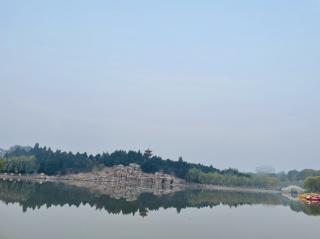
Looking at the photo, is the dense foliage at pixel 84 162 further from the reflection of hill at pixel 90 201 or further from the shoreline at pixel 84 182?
the reflection of hill at pixel 90 201

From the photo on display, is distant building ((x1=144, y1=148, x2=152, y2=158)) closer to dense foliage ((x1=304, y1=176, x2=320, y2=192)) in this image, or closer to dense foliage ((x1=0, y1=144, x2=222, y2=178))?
dense foliage ((x1=0, y1=144, x2=222, y2=178))

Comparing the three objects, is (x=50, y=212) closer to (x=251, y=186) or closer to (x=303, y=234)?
(x=303, y=234)

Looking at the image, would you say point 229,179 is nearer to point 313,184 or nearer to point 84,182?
point 313,184

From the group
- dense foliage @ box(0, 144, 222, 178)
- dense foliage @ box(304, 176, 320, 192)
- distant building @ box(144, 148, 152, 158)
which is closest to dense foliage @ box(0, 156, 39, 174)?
dense foliage @ box(0, 144, 222, 178)

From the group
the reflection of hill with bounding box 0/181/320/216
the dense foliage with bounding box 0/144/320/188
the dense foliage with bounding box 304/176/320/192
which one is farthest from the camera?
the dense foliage with bounding box 0/144/320/188

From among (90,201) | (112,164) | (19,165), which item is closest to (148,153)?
(112,164)

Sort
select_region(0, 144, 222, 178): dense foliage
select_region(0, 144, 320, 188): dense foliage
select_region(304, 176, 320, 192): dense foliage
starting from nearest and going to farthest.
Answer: select_region(304, 176, 320, 192): dense foliage
select_region(0, 144, 320, 188): dense foliage
select_region(0, 144, 222, 178): dense foliage

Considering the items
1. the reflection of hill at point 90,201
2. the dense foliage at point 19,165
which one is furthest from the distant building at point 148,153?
the reflection of hill at point 90,201

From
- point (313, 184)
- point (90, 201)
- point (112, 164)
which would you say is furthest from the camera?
point (112, 164)

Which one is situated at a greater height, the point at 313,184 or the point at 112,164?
the point at 112,164

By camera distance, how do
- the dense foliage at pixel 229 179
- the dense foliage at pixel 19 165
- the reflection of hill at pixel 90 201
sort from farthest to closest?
1. the dense foliage at pixel 229 179
2. the dense foliage at pixel 19 165
3. the reflection of hill at pixel 90 201

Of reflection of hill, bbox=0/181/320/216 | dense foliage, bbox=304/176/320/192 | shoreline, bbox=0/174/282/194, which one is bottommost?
reflection of hill, bbox=0/181/320/216

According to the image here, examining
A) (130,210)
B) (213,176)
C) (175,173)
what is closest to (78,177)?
(175,173)

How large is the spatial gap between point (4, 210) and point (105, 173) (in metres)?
81.3
